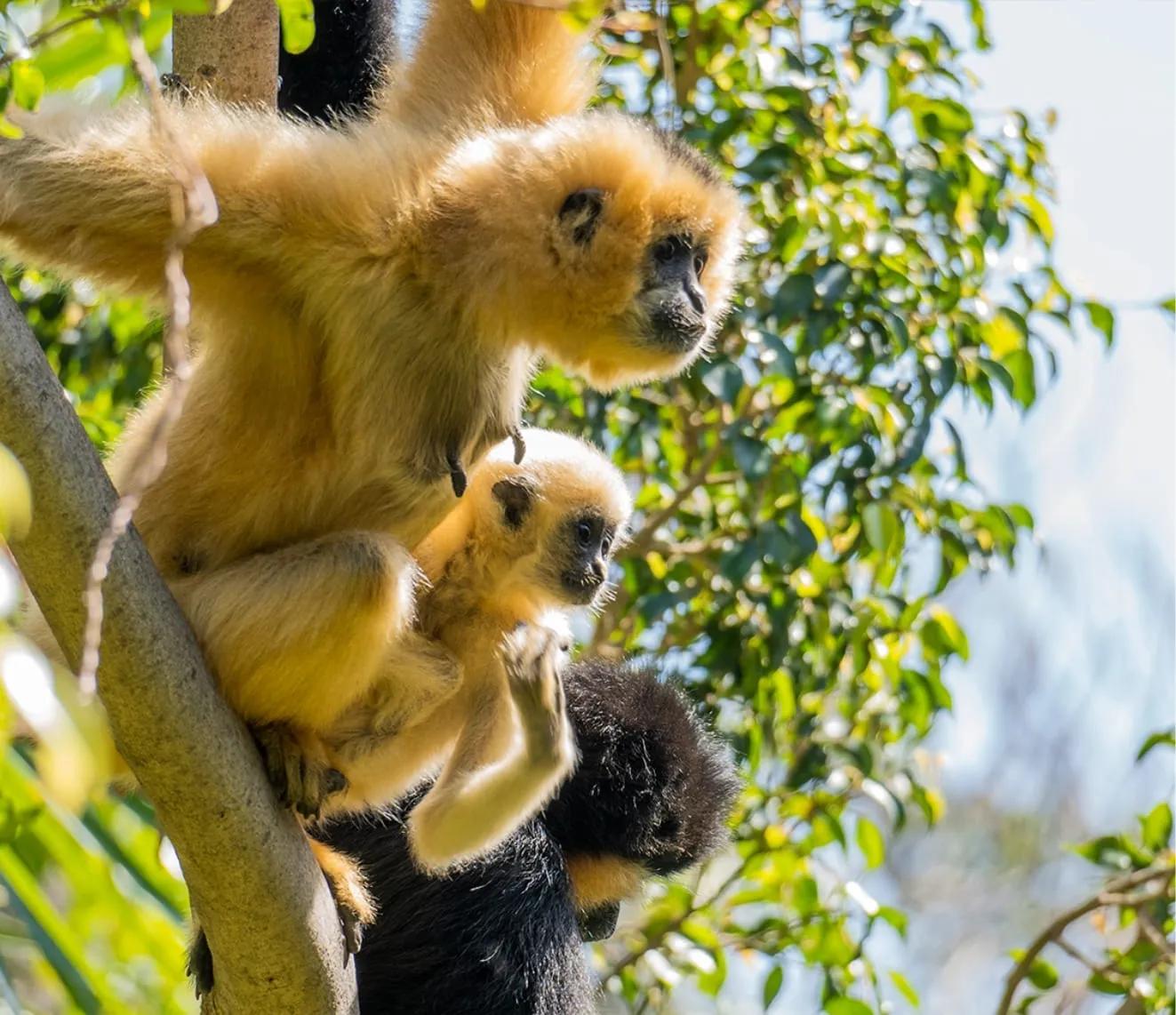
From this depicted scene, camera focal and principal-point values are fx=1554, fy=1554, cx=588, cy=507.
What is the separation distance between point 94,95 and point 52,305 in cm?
312

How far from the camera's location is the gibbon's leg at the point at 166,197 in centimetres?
262

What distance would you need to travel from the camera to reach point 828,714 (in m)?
5.93

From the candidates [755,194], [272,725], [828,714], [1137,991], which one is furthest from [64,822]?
[828,714]

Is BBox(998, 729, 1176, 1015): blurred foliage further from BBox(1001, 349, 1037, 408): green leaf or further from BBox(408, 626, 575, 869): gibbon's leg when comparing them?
BBox(408, 626, 575, 869): gibbon's leg

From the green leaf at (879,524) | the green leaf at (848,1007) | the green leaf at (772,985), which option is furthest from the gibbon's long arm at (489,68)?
the green leaf at (772,985)

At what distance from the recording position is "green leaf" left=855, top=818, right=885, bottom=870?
514 cm

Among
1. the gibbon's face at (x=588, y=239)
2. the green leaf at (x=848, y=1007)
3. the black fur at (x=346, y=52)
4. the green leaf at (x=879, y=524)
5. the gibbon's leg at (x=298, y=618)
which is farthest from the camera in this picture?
the green leaf at (x=879, y=524)

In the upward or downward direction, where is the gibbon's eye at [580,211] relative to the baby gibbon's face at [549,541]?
upward

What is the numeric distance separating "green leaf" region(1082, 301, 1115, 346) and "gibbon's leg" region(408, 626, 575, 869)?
2384 millimetres

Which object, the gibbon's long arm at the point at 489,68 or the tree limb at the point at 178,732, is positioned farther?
the gibbon's long arm at the point at 489,68

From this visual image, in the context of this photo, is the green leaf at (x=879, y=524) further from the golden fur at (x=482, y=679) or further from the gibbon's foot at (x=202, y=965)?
the gibbon's foot at (x=202, y=965)

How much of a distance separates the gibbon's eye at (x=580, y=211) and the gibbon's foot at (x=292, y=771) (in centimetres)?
114

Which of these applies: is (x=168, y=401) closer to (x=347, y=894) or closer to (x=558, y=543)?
(x=347, y=894)

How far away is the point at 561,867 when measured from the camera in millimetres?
4883
